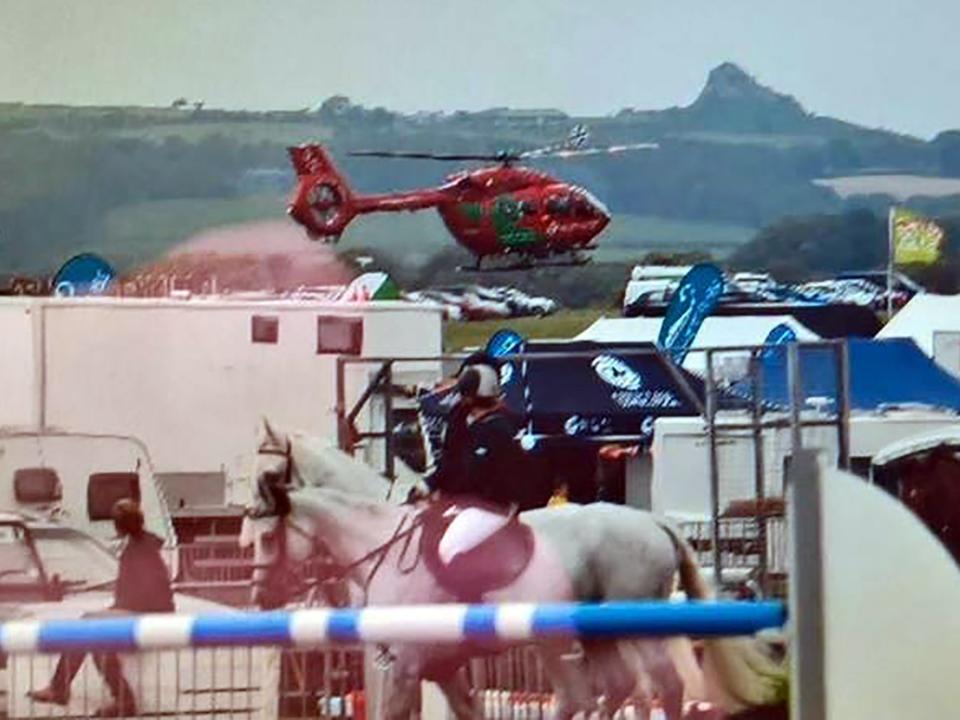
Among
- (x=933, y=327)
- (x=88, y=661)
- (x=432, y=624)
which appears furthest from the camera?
(x=88, y=661)

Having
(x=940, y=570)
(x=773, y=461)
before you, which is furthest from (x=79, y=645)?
(x=940, y=570)

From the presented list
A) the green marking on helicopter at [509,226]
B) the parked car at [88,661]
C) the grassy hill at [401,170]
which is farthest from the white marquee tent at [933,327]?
the parked car at [88,661]

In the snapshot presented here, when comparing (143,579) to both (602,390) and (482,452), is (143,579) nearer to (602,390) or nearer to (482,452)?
(482,452)

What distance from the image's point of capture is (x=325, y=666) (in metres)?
3.21

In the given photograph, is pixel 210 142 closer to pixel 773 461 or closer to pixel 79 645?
pixel 79 645

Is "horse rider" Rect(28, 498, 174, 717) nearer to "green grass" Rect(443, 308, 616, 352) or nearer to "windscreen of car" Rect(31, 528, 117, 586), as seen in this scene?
"windscreen of car" Rect(31, 528, 117, 586)

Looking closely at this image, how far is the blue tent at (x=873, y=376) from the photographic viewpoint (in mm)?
2996

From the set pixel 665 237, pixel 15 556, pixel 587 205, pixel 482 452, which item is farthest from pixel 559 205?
pixel 15 556

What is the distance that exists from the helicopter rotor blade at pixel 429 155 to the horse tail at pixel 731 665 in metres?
0.63

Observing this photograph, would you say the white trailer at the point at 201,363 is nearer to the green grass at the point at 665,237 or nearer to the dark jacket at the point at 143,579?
the dark jacket at the point at 143,579

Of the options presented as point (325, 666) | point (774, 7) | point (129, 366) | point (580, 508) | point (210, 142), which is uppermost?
point (774, 7)

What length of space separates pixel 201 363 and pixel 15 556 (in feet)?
1.38

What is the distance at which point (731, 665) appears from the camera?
299cm

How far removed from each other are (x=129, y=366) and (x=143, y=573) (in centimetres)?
33
